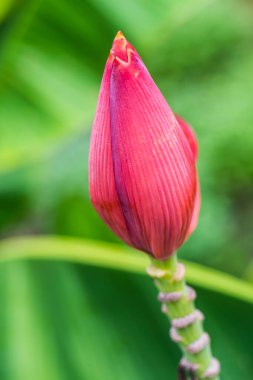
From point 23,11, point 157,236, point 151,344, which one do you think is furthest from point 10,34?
point 157,236

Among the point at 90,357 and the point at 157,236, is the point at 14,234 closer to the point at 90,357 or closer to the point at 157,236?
the point at 90,357

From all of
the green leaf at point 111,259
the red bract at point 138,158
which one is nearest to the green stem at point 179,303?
the red bract at point 138,158

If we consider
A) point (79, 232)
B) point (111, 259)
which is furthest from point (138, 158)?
point (79, 232)

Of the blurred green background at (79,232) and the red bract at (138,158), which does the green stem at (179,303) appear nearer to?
the red bract at (138,158)

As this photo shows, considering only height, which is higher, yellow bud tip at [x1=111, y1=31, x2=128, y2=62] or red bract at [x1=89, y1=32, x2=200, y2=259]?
yellow bud tip at [x1=111, y1=31, x2=128, y2=62]

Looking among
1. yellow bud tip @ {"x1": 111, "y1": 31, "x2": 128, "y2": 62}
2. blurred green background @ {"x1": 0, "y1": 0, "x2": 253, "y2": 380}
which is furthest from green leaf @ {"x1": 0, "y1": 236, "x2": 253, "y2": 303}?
yellow bud tip @ {"x1": 111, "y1": 31, "x2": 128, "y2": 62}

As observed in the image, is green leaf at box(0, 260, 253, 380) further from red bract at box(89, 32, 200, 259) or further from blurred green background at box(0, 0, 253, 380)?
red bract at box(89, 32, 200, 259)

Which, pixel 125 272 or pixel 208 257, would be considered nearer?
pixel 125 272
